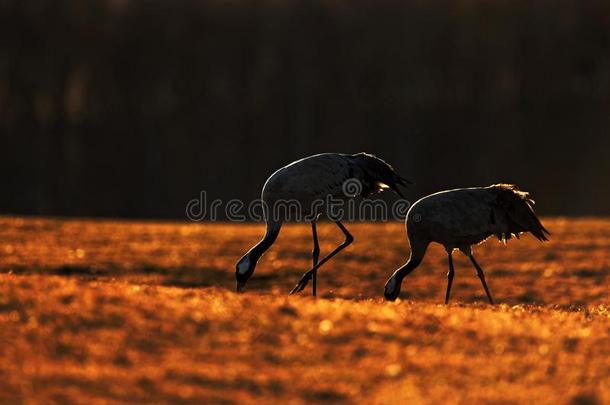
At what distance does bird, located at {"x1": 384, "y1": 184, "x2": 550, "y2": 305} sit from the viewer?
12711mm

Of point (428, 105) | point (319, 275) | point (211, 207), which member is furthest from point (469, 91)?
point (319, 275)

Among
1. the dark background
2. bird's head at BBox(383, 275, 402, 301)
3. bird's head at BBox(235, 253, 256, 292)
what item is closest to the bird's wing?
bird's head at BBox(235, 253, 256, 292)

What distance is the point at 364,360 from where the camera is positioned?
786 centimetres

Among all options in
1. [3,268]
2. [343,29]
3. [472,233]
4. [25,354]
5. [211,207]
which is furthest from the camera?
[343,29]

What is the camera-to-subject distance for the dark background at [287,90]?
55.5m

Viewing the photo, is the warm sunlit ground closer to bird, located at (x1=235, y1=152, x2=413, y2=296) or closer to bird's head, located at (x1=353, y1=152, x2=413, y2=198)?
bird, located at (x1=235, y1=152, x2=413, y2=296)

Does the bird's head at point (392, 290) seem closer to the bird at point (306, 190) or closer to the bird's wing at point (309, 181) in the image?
the bird at point (306, 190)

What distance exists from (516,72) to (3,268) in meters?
49.0

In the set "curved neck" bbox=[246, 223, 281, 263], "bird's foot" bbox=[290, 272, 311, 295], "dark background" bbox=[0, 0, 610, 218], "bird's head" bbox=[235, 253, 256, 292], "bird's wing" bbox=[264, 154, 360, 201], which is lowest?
"bird's foot" bbox=[290, 272, 311, 295]

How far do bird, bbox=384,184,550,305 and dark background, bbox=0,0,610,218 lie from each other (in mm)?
39680

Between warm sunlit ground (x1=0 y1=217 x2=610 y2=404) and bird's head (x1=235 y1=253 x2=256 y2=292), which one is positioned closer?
warm sunlit ground (x1=0 y1=217 x2=610 y2=404)

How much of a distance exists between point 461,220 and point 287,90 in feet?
164

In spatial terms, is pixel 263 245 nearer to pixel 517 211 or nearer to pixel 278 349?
pixel 517 211

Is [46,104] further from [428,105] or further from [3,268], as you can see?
[3,268]
